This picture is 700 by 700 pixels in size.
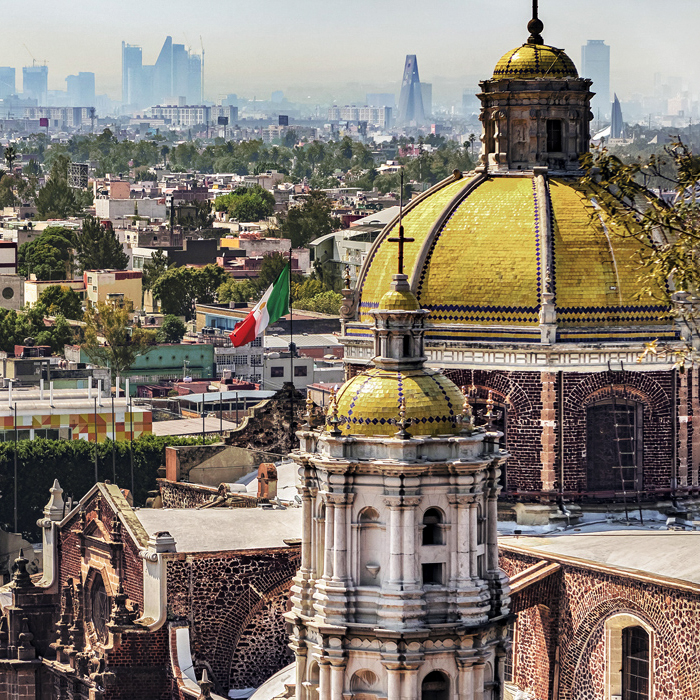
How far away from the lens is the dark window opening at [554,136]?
50.9m

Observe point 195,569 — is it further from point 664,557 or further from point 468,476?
point 468,476

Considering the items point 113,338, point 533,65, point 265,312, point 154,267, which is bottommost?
point 113,338

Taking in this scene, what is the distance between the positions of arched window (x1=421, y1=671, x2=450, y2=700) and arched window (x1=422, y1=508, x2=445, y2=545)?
65.4 inches

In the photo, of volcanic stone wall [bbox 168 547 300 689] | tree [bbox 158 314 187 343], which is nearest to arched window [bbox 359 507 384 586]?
volcanic stone wall [bbox 168 547 300 689]

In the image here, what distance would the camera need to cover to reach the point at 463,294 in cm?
4875

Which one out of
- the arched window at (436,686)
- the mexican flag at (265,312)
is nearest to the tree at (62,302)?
the mexican flag at (265,312)

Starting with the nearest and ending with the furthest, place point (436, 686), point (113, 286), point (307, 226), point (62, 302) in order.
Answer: point (436, 686) < point (62, 302) < point (113, 286) < point (307, 226)

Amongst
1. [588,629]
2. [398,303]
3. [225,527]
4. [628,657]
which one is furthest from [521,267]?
[398,303]

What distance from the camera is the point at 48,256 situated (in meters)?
172

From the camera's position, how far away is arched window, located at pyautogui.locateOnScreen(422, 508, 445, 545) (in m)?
32.7

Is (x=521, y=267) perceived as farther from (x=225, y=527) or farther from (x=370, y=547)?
(x=370, y=547)

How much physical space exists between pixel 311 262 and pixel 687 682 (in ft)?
443

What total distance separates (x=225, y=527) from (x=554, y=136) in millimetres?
10148

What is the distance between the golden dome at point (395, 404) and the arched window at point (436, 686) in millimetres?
3062
